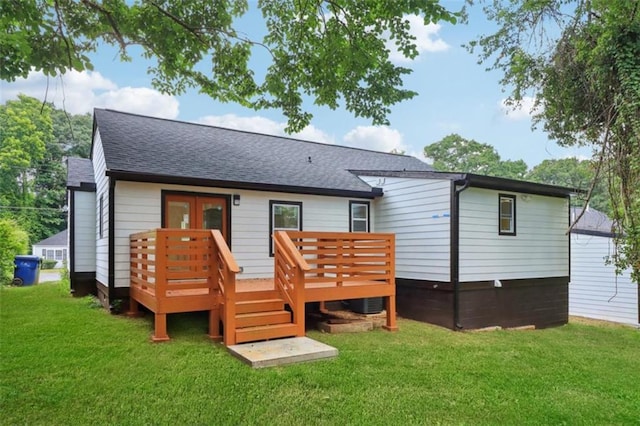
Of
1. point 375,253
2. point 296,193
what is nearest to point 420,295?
point 375,253

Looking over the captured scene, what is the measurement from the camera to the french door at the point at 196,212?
7562 millimetres

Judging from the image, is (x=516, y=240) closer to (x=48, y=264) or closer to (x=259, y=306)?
(x=259, y=306)

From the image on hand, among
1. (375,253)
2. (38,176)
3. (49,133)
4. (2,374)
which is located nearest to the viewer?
(2,374)

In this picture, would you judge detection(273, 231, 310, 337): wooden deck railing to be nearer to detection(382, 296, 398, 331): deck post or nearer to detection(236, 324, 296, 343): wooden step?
detection(236, 324, 296, 343): wooden step

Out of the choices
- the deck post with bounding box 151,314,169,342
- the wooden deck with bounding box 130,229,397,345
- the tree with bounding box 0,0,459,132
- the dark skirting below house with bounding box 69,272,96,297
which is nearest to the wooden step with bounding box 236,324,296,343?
the wooden deck with bounding box 130,229,397,345

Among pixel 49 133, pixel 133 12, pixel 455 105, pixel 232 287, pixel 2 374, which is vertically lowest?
pixel 2 374

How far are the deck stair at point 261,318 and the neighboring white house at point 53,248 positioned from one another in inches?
1180

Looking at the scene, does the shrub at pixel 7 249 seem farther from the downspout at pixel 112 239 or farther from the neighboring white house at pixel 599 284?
the neighboring white house at pixel 599 284

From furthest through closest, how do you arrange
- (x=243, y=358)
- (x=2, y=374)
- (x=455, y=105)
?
(x=455, y=105) < (x=243, y=358) < (x=2, y=374)

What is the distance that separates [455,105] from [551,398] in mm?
12503

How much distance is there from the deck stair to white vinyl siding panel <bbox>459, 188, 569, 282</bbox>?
3.77 meters

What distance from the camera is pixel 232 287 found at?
207 inches

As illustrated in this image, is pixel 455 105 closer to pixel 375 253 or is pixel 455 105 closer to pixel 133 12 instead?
pixel 375 253

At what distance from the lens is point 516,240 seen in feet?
28.6
